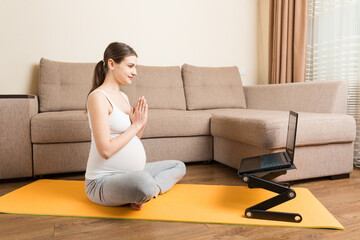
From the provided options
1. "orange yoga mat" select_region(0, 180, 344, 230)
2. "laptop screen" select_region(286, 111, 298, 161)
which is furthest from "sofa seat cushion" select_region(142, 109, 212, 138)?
"laptop screen" select_region(286, 111, 298, 161)

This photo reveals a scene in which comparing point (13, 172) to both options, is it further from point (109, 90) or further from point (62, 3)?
point (62, 3)

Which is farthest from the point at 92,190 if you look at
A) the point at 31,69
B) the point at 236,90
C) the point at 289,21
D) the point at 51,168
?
the point at 289,21

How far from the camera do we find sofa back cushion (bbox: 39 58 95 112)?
267cm

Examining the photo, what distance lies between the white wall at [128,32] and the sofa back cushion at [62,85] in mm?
273

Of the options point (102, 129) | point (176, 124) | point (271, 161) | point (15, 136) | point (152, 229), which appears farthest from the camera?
point (176, 124)

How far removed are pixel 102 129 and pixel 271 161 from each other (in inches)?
33.1

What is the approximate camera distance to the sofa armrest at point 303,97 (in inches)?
93.0

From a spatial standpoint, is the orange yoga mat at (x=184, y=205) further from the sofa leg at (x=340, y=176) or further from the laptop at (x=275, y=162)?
the sofa leg at (x=340, y=176)

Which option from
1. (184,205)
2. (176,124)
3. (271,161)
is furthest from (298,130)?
(176,124)

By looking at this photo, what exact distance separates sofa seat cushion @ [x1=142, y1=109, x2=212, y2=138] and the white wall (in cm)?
108

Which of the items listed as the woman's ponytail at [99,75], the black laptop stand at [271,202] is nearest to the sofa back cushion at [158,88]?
the woman's ponytail at [99,75]

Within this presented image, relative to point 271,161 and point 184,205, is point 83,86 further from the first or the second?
point 271,161

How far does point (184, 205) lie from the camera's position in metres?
1.60

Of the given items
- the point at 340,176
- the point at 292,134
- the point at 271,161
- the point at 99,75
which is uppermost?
the point at 99,75
